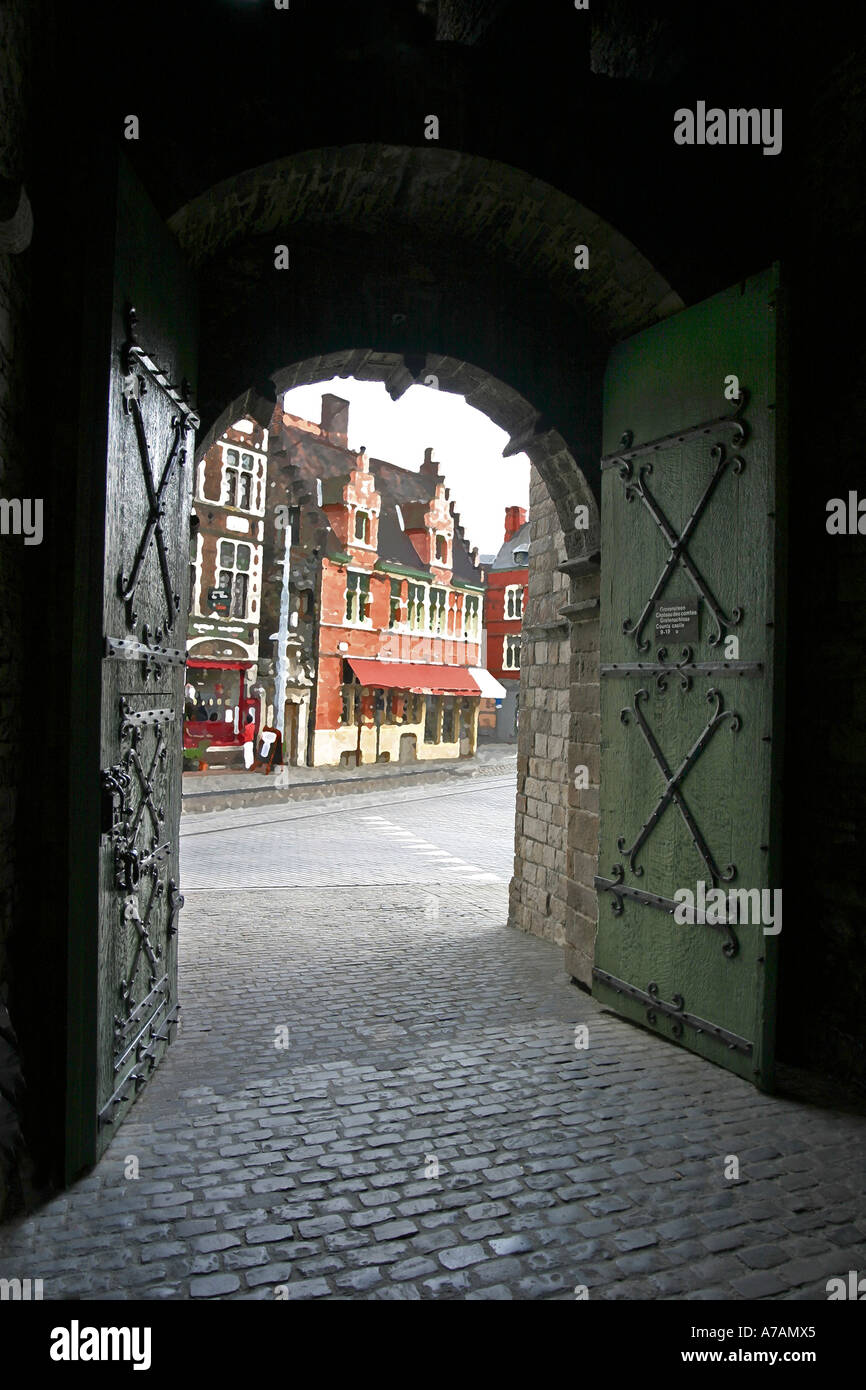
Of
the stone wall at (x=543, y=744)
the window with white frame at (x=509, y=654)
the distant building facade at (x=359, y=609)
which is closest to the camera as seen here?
the stone wall at (x=543, y=744)

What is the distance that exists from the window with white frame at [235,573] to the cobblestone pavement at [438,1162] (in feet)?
58.5

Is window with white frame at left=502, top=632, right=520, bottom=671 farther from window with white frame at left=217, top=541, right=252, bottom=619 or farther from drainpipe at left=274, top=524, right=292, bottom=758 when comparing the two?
window with white frame at left=217, top=541, right=252, bottom=619

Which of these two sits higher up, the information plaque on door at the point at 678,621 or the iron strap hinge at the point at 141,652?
the information plaque on door at the point at 678,621

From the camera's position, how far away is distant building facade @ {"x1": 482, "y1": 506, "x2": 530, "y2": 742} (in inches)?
1533

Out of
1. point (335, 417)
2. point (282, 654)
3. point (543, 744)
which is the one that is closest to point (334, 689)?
point (282, 654)

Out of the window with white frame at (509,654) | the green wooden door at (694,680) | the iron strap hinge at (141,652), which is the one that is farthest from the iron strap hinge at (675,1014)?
the window with white frame at (509,654)

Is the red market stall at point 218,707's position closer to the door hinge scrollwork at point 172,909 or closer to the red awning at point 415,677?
the red awning at point 415,677

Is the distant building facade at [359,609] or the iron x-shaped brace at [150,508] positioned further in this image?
the distant building facade at [359,609]

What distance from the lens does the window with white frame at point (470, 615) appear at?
32.3 m

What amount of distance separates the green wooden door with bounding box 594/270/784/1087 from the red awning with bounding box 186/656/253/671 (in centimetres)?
1821

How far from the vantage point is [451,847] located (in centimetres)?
1145

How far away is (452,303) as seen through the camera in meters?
5.27
